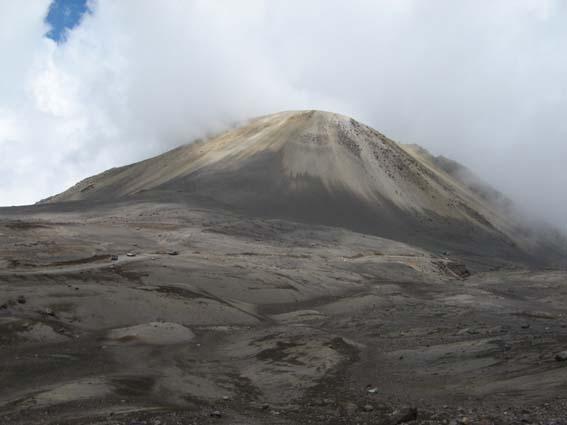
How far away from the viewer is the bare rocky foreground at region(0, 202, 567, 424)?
1336cm

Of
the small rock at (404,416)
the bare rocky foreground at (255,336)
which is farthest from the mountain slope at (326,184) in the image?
the small rock at (404,416)

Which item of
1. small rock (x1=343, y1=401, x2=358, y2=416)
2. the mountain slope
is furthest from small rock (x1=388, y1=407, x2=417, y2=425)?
the mountain slope

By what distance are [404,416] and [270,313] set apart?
56.7ft

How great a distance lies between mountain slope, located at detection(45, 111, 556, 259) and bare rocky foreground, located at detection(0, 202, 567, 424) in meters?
20.9

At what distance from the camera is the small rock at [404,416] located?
470 inches

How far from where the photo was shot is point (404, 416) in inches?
472

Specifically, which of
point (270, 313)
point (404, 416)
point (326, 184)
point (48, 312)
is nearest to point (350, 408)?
point (404, 416)

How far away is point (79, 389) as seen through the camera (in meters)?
14.2

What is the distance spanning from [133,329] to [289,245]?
29.0 m

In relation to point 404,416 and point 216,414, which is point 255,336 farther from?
point 404,416

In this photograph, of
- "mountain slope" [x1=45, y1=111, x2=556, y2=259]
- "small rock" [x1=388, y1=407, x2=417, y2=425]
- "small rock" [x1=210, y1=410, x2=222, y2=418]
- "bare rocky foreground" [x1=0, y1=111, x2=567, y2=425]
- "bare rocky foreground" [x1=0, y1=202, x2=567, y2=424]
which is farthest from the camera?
"mountain slope" [x1=45, y1=111, x2=556, y2=259]

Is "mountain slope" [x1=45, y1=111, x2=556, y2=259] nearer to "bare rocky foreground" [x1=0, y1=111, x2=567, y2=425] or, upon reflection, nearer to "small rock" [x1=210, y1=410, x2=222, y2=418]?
"bare rocky foreground" [x1=0, y1=111, x2=567, y2=425]

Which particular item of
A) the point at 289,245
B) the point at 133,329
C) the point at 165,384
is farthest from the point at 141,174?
the point at 165,384

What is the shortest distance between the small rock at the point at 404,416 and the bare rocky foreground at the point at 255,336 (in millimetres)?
33
